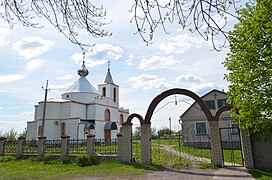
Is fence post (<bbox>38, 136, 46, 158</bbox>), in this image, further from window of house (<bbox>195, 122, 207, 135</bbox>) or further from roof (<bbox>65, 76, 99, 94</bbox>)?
roof (<bbox>65, 76, 99, 94</bbox>)

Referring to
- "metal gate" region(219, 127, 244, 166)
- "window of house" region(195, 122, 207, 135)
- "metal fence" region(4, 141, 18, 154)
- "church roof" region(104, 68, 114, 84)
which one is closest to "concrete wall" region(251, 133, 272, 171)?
"metal gate" region(219, 127, 244, 166)

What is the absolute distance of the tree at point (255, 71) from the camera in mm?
7781

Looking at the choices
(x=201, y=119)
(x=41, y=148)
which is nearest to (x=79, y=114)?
(x=201, y=119)

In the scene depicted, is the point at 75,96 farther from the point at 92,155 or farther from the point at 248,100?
the point at 248,100

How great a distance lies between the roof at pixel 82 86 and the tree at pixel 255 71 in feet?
99.0

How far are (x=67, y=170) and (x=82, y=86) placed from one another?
Answer: 2674 cm

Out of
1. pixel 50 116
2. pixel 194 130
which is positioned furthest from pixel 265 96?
pixel 50 116

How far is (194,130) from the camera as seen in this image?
22.5m

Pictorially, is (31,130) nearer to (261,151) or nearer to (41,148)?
(41,148)

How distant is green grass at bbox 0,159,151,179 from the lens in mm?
9703

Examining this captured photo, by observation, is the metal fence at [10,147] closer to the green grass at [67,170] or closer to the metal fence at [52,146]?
the green grass at [67,170]

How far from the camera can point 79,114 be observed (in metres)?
33.2

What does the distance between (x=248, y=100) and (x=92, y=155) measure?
8.58 meters

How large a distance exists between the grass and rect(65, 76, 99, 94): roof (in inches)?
1179
